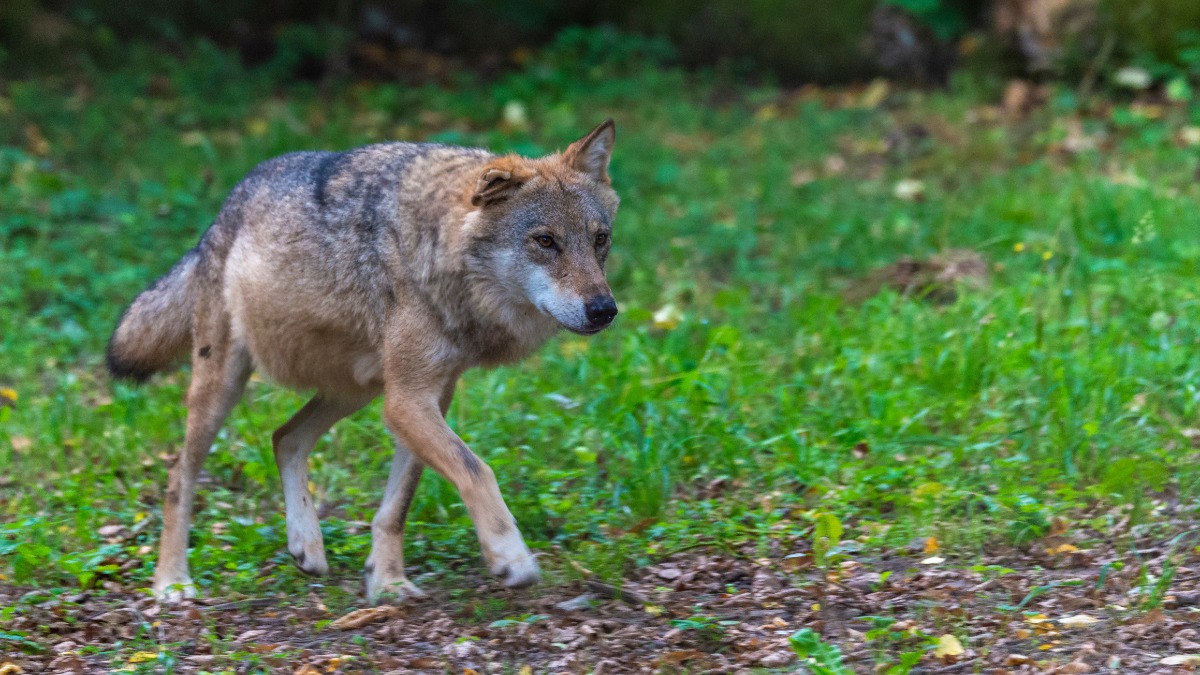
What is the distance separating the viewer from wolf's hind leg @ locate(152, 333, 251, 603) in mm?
5020

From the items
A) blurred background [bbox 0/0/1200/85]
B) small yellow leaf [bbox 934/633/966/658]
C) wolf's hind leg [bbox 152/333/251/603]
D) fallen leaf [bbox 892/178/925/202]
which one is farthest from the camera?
blurred background [bbox 0/0/1200/85]

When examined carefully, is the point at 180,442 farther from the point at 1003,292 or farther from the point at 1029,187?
the point at 1029,187

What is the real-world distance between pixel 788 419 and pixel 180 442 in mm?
2853

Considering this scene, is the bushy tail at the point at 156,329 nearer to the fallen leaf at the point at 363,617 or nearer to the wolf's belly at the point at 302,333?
the wolf's belly at the point at 302,333

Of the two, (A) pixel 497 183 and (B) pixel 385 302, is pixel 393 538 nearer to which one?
(B) pixel 385 302

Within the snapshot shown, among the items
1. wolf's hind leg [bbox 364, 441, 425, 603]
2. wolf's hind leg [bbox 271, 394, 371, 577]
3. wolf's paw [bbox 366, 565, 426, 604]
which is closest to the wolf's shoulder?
wolf's hind leg [bbox 271, 394, 371, 577]

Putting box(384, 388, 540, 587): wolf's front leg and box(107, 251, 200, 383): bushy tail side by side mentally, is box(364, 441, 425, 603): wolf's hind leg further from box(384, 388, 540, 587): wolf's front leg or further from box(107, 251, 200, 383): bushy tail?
box(107, 251, 200, 383): bushy tail

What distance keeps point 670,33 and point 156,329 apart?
855cm

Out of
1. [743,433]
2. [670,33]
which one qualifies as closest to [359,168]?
[743,433]

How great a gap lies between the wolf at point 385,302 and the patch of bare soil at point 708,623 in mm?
254

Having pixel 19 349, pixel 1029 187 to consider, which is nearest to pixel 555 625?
pixel 19 349

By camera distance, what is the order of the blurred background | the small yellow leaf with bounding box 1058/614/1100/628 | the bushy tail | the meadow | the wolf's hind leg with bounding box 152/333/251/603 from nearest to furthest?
the small yellow leaf with bounding box 1058/614/1100/628
the meadow
the wolf's hind leg with bounding box 152/333/251/603
the bushy tail
the blurred background

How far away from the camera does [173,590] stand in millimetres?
4797

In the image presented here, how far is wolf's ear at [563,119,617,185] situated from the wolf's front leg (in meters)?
1.05
